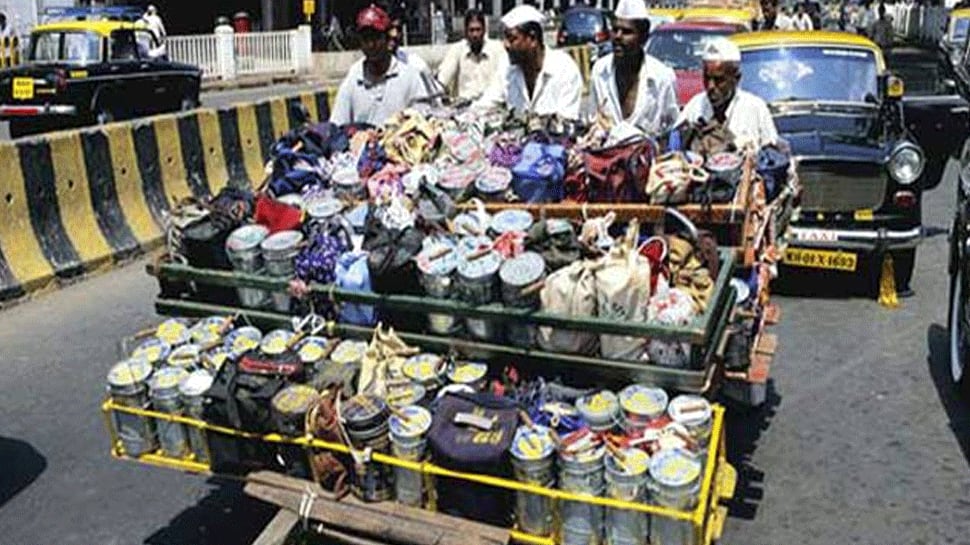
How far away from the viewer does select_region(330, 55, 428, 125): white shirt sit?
22.0ft

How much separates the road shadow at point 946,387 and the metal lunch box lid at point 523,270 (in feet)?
9.45

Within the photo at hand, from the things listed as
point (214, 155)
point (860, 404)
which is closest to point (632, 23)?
point (860, 404)

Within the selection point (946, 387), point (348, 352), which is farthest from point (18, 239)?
point (946, 387)

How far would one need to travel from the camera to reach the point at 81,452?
5504 millimetres

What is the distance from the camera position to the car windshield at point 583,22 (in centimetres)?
3145

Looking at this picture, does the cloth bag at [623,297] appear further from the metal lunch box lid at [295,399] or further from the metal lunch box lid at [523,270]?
→ the metal lunch box lid at [295,399]

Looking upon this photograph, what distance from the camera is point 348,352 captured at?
412cm

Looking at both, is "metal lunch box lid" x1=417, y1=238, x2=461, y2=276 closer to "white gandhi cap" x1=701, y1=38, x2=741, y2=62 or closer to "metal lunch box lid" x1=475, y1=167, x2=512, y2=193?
"metal lunch box lid" x1=475, y1=167, x2=512, y2=193

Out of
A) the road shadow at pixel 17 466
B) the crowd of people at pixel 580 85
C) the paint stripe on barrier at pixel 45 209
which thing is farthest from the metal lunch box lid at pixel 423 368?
the paint stripe on barrier at pixel 45 209

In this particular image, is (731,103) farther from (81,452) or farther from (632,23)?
(81,452)

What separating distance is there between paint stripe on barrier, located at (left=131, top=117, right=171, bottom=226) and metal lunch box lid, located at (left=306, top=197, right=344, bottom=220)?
5571 millimetres

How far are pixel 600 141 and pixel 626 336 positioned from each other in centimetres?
147

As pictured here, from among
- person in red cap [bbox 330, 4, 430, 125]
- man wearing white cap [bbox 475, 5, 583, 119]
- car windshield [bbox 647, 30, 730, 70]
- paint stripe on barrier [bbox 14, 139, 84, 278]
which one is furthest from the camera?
car windshield [bbox 647, 30, 730, 70]

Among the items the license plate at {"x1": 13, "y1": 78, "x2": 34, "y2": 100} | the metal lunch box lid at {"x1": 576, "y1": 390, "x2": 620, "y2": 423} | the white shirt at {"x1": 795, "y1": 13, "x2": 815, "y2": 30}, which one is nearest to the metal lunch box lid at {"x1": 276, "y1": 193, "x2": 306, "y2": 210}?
the metal lunch box lid at {"x1": 576, "y1": 390, "x2": 620, "y2": 423}
